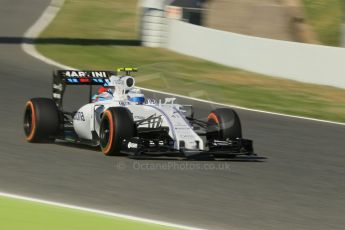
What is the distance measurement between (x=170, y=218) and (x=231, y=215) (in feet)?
2.00

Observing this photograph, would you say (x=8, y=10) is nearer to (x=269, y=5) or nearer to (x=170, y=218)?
(x=269, y=5)

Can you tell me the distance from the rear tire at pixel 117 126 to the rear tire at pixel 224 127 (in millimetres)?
1188

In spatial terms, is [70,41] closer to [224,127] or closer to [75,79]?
[75,79]

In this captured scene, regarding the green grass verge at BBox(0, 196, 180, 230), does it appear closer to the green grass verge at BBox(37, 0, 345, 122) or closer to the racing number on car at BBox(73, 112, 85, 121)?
the racing number on car at BBox(73, 112, 85, 121)

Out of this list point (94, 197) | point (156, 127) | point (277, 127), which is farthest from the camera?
point (277, 127)

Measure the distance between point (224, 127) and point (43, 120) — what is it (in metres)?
2.34

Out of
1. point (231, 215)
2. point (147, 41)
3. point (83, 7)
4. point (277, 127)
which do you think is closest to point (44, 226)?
point (231, 215)

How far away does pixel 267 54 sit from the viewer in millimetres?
22922

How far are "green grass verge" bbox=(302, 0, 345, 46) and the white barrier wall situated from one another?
1319cm

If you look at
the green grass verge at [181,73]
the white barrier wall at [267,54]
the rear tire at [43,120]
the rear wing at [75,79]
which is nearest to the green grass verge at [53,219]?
the rear tire at [43,120]

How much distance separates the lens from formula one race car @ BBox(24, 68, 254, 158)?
1068cm

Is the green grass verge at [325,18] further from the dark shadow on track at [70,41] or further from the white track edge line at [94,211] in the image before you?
the white track edge line at [94,211]

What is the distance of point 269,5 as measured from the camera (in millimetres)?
27719

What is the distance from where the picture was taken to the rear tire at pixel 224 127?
11.3 m
